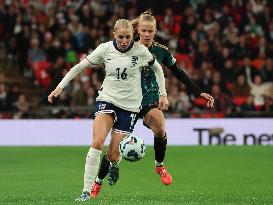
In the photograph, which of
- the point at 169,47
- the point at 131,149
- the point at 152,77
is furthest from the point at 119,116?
the point at 169,47

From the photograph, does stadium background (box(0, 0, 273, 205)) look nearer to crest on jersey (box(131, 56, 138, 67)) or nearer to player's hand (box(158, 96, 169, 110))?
player's hand (box(158, 96, 169, 110))

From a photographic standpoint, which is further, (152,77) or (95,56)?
(152,77)

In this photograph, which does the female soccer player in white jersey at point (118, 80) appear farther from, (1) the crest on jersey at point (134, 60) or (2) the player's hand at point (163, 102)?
(2) the player's hand at point (163, 102)

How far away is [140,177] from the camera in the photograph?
13.0 metres

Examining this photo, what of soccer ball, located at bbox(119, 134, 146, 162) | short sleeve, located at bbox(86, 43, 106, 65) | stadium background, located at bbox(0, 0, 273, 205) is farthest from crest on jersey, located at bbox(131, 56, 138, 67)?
stadium background, located at bbox(0, 0, 273, 205)

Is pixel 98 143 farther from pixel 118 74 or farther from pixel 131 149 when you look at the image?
pixel 118 74

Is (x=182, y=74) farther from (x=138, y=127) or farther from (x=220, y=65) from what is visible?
(x=220, y=65)

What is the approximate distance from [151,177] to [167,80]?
919 cm

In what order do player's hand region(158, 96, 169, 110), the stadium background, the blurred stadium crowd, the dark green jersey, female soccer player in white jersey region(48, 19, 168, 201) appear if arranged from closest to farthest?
female soccer player in white jersey region(48, 19, 168, 201), player's hand region(158, 96, 169, 110), the dark green jersey, the stadium background, the blurred stadium crowd

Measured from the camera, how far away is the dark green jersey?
36.2 feet

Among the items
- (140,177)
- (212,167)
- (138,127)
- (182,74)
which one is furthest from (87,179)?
(138,127)

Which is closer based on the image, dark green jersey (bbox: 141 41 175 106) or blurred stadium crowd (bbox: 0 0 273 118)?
dark green jersey (bbox: 141 41 175 106)

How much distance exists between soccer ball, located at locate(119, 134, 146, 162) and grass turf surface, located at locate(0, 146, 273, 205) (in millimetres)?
453

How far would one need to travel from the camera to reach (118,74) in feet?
31.9
